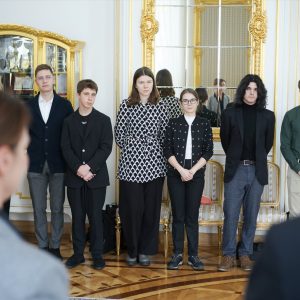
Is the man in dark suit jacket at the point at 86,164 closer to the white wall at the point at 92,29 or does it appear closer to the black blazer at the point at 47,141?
the black blazer at the point at 47,141

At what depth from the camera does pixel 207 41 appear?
5430 millimetres

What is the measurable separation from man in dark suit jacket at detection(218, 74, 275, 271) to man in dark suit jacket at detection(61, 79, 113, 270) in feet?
3.17

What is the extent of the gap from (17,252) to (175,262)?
12.7 ft

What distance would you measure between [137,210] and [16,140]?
378 cm

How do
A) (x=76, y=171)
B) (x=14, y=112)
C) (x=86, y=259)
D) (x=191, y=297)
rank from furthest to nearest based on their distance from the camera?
(x=86, y=259)
(x=76, y=171)
(x=191, y=297)
(x=14, y=112)

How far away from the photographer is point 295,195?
4.89 meters

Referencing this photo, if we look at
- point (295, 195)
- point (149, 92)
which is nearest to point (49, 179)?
point (149, 92)

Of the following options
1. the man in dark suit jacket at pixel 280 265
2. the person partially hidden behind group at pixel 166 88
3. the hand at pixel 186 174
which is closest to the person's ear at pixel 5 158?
the man in dark suit jacket at pixel 280 265

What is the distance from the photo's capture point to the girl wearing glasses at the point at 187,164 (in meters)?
4.67

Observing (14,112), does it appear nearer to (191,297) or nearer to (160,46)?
(191,297)

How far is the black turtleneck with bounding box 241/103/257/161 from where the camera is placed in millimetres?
4664

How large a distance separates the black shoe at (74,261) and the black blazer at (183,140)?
3.31ft

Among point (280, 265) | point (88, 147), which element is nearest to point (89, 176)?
point (88, 147)

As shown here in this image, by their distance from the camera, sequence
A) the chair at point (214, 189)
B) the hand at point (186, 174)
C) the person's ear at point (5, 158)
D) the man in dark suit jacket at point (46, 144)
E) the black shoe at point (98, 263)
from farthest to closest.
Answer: the chair at point (214, 189)
the man in dark suit jacket at point (46, 144)
the black shoe at point (98, 263)
the hand at point (186, 174)
the person's ear at point (5, 158)
